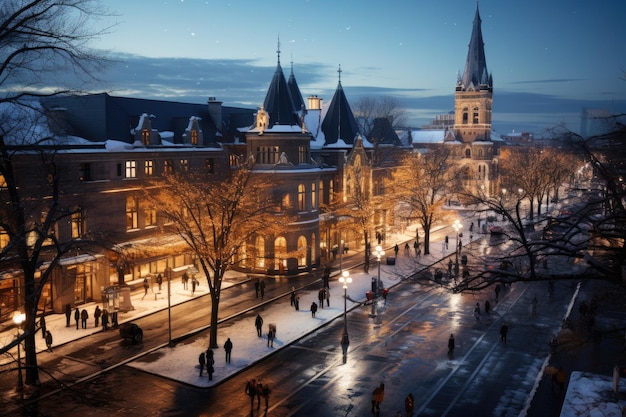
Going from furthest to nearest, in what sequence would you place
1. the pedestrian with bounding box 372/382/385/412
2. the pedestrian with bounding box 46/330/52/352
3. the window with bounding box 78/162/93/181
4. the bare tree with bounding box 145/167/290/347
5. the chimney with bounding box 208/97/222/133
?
the chimney with bounding box 208/97/222/133 < the window with bounding box 78/162/93/181 < the bare tree with bounding box 145/167/290/347 < the pedestrian with bounding box 46/330/52/352 < the pedestrian with bounding box 372/382/385/412

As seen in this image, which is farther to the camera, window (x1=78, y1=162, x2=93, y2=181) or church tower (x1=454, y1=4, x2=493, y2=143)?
church tower (x1=454, y1=4, x2=493, y2=143)

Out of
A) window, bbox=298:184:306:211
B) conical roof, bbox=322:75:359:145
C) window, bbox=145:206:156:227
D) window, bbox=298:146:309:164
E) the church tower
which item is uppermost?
the church tower

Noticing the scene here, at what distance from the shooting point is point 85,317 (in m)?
31.1

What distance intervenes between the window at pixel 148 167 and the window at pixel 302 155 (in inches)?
487

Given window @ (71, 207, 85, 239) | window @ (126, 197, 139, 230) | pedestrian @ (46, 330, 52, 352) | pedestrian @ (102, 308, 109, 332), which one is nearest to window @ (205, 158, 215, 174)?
window @ (126, 197, 139, 230)

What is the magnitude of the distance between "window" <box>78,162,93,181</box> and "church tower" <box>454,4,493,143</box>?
3738 inches

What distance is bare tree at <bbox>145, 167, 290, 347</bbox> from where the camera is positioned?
27938 millimetres

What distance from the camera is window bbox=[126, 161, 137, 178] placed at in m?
39.8

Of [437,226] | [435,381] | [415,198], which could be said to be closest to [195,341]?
[435,381]

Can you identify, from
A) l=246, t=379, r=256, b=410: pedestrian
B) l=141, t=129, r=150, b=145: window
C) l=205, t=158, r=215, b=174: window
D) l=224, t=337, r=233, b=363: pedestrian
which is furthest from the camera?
l=205, t=158, r=215, b=174: window

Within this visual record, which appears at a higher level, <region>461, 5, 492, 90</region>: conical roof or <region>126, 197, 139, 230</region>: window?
<region>461, 5, 492, 90</region>: conical roof

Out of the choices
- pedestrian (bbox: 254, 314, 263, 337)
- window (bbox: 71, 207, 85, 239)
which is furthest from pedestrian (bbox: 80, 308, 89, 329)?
pedestrian (bbox: 254, 314, 263, 337)

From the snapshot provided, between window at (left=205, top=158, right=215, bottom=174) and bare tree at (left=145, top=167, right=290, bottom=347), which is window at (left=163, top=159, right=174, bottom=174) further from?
window at (left=205, top=158, right=215, bottom=174)

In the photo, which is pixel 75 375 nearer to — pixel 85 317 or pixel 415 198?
pixel 85 317
